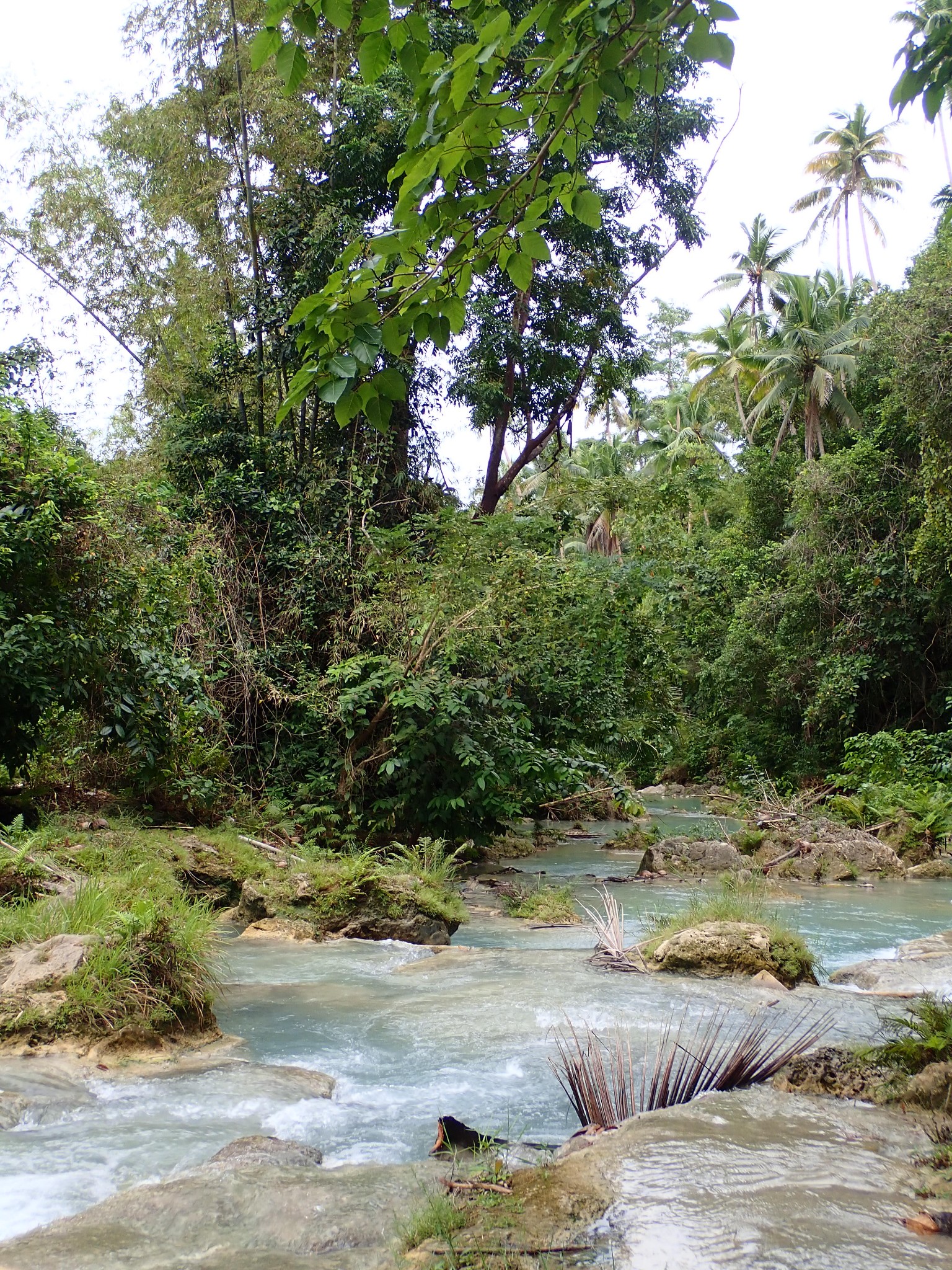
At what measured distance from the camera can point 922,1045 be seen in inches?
153

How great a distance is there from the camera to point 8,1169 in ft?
11.5

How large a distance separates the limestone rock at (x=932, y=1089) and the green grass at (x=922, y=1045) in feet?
0.26

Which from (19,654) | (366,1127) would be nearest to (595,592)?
(19,654)

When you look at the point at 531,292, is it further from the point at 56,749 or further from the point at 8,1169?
the point at 8,1169

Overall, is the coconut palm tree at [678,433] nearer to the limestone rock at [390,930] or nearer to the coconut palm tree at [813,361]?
the coconut palm tree at [813,361]

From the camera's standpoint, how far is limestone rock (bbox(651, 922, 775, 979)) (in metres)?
6.48

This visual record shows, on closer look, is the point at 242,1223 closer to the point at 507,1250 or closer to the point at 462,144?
the point at 507,1250

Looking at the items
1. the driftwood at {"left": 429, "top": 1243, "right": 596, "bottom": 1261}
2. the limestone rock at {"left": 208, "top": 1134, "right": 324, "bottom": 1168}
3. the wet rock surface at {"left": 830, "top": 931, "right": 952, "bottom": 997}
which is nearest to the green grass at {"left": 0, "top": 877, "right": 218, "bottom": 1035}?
the limestone rock at {"left": 208, "top": 1134, "right": 324, "bottom": 1168}

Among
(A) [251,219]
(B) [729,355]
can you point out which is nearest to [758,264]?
(B) [729,355]

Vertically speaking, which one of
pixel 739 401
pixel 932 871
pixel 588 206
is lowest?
pixel 932 871

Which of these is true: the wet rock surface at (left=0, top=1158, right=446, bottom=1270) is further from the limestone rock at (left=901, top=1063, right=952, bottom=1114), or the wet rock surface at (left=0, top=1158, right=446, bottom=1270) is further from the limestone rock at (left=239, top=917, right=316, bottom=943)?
the limestone rock at (left=239, top=917, right=316, bottom=943)

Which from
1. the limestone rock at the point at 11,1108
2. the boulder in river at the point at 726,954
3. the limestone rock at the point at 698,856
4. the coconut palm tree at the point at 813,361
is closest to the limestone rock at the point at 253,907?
the boulder in river at the point at 726,954

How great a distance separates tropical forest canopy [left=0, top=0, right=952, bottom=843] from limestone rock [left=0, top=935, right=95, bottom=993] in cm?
314

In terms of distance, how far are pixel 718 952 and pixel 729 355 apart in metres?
30.9
